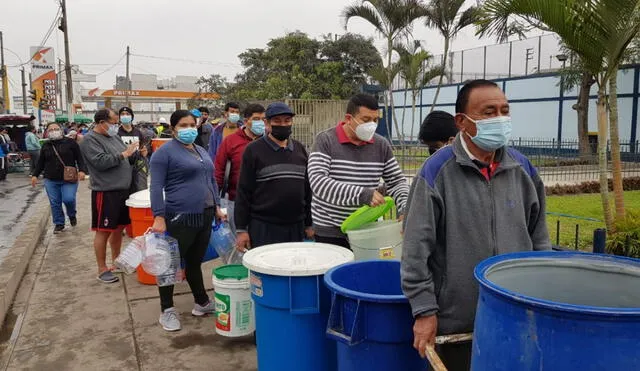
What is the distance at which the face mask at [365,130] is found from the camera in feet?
11.0

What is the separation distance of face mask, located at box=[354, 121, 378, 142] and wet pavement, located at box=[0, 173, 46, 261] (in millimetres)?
5252

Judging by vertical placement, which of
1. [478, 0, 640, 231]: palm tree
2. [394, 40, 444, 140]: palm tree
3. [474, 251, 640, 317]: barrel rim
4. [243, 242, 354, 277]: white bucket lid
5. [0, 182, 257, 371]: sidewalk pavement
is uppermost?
[394, 40, 444, 140]: palm tree

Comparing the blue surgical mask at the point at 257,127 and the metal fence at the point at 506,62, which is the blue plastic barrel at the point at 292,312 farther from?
the metal fence at the point at 506,62

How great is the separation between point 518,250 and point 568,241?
535 cm

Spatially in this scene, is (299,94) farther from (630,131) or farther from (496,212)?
(496,212)

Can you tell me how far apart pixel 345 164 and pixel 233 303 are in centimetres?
128

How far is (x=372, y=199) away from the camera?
2.99m

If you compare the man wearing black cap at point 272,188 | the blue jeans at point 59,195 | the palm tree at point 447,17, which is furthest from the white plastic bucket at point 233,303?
the palm tree at point 447,17

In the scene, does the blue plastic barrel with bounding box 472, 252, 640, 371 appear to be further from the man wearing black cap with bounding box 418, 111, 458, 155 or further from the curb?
the curb

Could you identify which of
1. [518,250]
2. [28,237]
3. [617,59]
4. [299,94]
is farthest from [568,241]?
[299,94]

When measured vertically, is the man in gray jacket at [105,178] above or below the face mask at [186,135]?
below

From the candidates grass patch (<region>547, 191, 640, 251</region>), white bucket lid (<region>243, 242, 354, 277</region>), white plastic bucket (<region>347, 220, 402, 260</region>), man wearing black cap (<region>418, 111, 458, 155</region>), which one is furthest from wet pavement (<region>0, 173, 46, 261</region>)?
grass patch (<region>547, 191, 640, 251</region>)

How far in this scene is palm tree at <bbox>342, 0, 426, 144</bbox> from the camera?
50.4 ft

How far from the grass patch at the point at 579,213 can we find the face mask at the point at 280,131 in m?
3.79
